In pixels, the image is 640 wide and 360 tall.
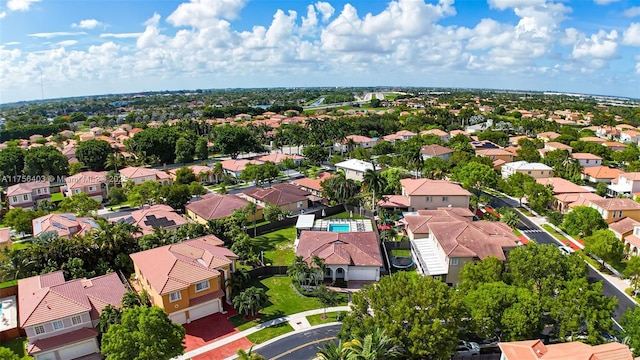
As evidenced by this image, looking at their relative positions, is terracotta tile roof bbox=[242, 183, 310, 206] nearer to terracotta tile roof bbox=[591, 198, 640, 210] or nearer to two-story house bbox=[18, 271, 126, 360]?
two-story house bbox=[18, 271, 126, 360]

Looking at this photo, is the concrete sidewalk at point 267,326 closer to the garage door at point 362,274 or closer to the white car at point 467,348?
the garage door at point 362,274

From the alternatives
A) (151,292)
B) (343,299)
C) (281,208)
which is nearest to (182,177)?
(281,208)

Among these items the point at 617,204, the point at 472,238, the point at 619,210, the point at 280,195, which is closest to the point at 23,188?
the point at 280,195

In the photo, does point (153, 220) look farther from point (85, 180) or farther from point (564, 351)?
point (564, 351)

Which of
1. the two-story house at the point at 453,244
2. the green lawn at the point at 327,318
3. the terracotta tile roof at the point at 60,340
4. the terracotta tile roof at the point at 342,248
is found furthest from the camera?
the terracotta tile roof at the point at 342,248

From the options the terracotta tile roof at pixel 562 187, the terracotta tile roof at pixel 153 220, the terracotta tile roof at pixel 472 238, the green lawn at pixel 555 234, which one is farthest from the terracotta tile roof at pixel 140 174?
the terracotta tile roof at pixel 562 187

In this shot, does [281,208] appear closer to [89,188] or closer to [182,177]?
[182,177]

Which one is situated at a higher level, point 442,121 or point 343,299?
point 442,121

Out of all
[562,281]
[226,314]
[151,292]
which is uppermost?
[562,281]
